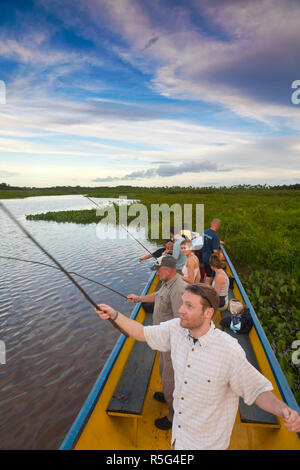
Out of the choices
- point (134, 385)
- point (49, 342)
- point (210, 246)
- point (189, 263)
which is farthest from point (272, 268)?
point (134, 385)

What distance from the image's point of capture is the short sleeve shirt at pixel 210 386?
2215 mm

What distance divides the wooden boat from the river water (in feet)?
6.66

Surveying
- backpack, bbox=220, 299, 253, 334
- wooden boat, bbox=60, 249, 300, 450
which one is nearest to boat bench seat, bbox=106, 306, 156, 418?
wooden boat, bbox=60, 249, 300, 450

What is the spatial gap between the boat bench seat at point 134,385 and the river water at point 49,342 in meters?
1.90

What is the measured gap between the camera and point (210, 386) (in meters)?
2.26

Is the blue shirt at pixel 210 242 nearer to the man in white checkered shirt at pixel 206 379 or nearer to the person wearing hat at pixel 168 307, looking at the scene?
the person wearing hat at pixel 168 307

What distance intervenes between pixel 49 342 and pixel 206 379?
6.86m

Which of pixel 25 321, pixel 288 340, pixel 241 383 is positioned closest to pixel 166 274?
pixel 241 383

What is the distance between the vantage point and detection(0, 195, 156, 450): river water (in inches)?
215

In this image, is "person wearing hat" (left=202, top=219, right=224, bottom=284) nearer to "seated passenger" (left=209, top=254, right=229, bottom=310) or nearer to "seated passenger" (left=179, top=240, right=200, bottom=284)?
"seated passenger" (left=209, top=254, right=229, bottom=310)

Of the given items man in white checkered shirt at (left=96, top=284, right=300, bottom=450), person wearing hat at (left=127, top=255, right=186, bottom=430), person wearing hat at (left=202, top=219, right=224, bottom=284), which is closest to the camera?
man in white checkered shirt at (left=96, top=284, right=300, bottom=450)

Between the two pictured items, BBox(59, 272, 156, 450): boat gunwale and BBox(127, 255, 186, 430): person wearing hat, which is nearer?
BBox(59, 272, 156, 450): boat gunwale

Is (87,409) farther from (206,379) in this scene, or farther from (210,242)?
(210,242)

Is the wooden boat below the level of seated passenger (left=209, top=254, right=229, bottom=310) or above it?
below
